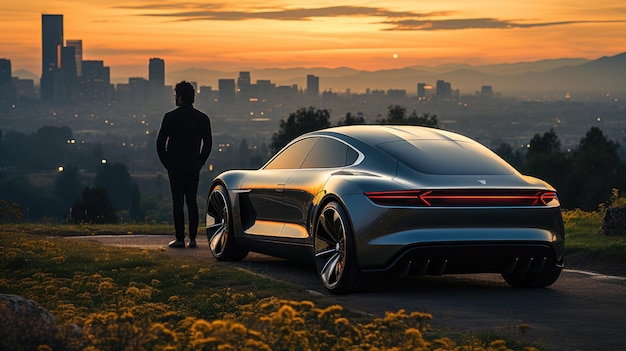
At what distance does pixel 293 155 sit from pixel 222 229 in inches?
67.1

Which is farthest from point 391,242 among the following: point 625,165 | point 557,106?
point 557,106

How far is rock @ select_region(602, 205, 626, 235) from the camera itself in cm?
1745

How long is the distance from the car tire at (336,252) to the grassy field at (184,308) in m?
0.45

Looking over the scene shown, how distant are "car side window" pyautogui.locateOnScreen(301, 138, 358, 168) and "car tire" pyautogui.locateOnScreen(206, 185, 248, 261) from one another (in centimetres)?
172

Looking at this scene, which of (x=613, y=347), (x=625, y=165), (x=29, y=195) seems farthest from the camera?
(x=29, y=195)

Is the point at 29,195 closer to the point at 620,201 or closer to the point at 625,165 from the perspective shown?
the point at 625,165

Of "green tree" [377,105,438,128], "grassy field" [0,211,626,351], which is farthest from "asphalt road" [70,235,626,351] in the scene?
"green tree" [377,105,438,128]

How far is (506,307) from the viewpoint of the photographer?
1052cm

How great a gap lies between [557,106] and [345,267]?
168m

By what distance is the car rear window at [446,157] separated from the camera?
11266 millimetres

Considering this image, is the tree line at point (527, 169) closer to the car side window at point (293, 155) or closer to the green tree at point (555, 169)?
the green tree at point (555, 169)

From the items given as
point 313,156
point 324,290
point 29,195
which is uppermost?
point 313,156

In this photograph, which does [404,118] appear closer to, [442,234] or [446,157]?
[446,157]

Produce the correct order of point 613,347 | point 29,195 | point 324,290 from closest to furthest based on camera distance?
1. point 613,347
2. point 324,290
3. point 29,195
